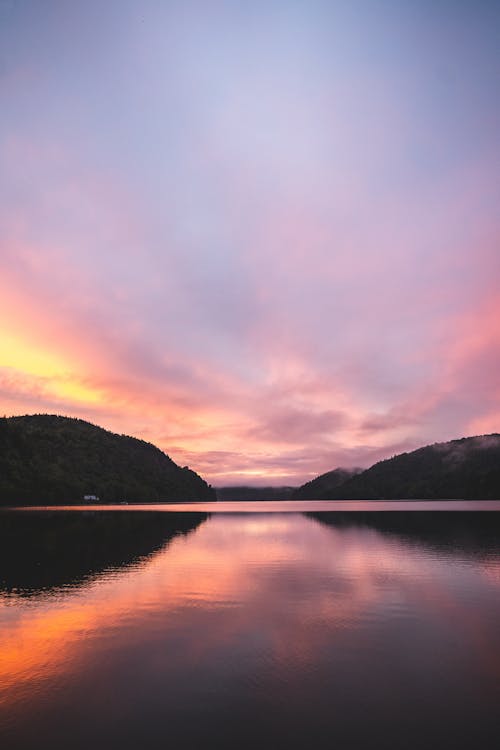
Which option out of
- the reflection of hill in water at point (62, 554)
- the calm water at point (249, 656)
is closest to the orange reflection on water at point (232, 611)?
the calm water at point (249, 656)

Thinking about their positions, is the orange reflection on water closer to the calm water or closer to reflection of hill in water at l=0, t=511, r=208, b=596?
the calm water

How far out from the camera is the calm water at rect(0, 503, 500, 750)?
14023 mm

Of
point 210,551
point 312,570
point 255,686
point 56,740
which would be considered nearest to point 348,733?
point 255,686

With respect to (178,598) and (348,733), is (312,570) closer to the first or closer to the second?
(178,598)

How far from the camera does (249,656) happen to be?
804 inches

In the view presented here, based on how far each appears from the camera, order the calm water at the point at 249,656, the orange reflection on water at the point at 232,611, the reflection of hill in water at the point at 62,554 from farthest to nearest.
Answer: the reflection of hill in water at the point at 62,554, the orange reflection on water at the point at 232,611, the calm water at the point at 249,656

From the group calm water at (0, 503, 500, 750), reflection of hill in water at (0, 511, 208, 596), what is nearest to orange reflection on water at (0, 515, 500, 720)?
calm water at (0, 503, 500, 750)

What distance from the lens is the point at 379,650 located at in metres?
21.2

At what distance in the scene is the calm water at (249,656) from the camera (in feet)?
46.0

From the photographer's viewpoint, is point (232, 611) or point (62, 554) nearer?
point (232, 611)

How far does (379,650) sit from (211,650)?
756 centimetres

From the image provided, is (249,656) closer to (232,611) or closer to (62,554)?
(232,611)

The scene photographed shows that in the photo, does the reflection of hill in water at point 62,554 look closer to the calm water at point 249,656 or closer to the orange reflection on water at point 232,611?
the calm water at point 249,656

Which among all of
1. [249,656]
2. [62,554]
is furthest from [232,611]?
[62,554]
